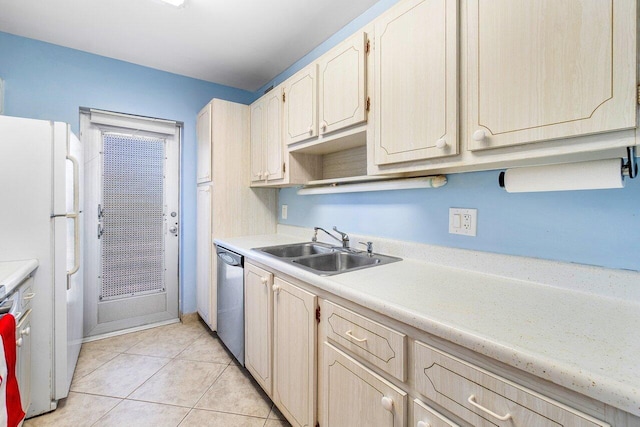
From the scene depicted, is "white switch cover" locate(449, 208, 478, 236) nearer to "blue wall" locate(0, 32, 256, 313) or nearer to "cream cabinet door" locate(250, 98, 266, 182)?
"cream cabinet door" locate(250, 98, 266, 182)

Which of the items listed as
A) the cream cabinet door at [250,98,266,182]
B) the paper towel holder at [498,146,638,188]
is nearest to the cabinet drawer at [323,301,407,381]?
the paper towel holder at [498,146,638,188]

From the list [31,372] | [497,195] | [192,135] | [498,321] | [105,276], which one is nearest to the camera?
[498,321]

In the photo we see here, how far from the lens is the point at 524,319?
2.72 ft

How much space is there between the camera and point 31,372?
62.7 inches

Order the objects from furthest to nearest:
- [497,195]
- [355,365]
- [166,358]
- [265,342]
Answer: [166,358] < [265,342] < [497,195] < [355,365]

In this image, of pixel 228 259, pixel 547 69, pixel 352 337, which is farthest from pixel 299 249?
pixel 547 69

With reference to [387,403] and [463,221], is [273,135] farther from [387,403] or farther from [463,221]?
[387,403]

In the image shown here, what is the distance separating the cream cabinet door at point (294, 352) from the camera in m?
1.31

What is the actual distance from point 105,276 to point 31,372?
45.3 inches

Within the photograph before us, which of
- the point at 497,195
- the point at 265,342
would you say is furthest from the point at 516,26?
the point at 265,342

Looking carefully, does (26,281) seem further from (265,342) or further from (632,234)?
(632,234)

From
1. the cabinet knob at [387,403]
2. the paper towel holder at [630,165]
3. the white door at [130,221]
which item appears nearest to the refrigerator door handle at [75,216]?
the white door at [130,221]

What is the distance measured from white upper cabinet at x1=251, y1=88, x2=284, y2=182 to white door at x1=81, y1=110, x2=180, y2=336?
922 mm

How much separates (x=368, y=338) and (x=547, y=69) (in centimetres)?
102
